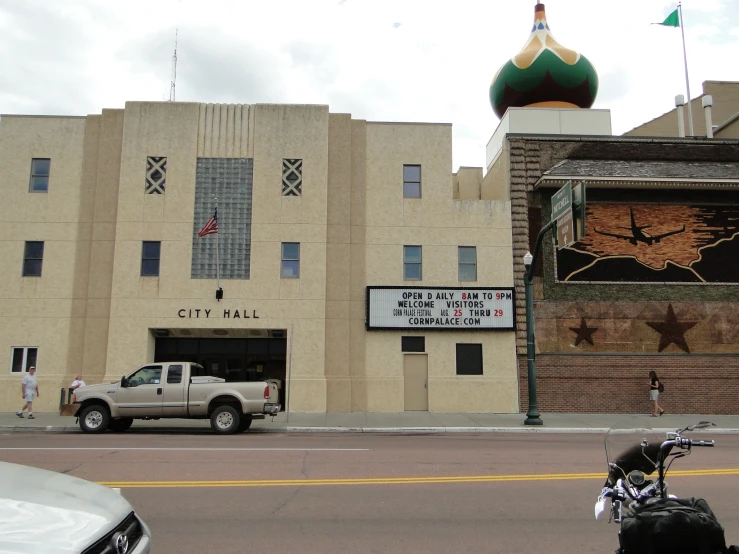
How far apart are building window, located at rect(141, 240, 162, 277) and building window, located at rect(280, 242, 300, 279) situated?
443 centimetres

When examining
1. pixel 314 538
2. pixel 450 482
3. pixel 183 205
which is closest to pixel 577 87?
pixel 183 205

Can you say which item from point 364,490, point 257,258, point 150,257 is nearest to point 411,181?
point 257,258

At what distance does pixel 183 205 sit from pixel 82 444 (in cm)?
1153

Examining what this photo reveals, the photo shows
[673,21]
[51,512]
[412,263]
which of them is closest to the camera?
[51,512]

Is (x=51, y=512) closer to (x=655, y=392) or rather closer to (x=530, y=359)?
(x=530, y=359)

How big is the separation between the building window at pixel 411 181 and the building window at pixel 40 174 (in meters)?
13.1

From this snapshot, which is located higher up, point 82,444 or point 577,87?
point 577,87

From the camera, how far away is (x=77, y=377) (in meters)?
21.0

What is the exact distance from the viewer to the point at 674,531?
3186 millimetres

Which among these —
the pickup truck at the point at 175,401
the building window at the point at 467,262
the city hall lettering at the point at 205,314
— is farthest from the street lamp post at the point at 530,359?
the city hall lettering at the point at 205,314

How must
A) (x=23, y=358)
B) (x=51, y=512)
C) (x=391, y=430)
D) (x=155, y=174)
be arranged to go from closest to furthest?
1. (x=51, y=512)
2. (x=391, y=430)
3. (x=23, y=358)
4. (x=155, y=174)

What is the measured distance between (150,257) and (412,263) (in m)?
9.48

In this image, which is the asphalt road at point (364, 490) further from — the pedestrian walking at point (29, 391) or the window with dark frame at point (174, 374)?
the pedestrian walking at point (29, 391)

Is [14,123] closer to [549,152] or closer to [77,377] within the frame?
[77,377]
